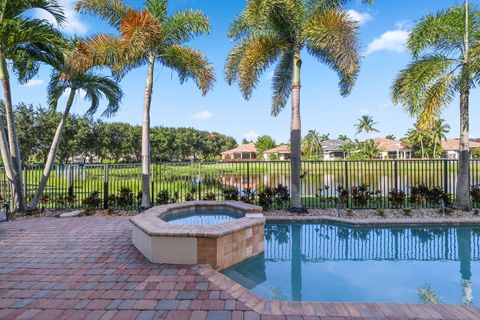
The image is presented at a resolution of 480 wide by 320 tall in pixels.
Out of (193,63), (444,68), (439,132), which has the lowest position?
(444,68)

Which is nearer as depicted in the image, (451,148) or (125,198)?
(125,198)

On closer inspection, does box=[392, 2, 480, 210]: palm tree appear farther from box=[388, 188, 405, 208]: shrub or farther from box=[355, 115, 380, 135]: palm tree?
box=[355, 115, 380, 135]: palm tree

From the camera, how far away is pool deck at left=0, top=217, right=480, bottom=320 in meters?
3.05

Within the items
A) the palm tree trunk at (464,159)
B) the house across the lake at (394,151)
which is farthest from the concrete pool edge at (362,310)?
the house across the lake at (394,151)

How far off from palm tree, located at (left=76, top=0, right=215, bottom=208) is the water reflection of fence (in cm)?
523

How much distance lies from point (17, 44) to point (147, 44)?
3818mm

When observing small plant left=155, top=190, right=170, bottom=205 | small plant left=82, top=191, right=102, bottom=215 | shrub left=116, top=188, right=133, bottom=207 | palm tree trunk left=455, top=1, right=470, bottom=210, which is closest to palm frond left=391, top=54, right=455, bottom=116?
palm tree trunk left=455, top=1, right=470, bottom=210

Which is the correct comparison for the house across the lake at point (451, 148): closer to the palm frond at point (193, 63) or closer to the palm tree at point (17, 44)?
the palm frond at point (193, 63)

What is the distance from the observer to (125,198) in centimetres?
1030

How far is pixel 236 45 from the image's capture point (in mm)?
9891

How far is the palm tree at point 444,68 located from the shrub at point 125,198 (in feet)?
33.1

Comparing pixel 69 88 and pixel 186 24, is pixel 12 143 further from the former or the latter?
pixel 186 24

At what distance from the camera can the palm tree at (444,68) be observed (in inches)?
352

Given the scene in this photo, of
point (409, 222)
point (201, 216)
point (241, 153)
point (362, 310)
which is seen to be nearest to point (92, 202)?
point (201, 216)
